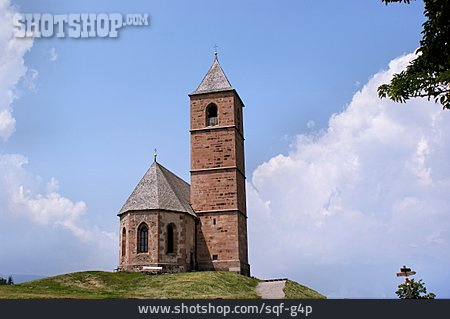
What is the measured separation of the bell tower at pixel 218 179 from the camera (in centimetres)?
4716

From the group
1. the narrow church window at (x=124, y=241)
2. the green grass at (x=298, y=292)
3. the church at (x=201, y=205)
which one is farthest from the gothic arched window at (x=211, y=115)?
the green grass at (x=298, y=292)

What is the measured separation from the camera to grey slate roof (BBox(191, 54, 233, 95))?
50781 mm

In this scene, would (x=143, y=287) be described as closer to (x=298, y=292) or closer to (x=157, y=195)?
(x=298, y=292)

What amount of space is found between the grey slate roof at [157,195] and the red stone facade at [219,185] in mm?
1925

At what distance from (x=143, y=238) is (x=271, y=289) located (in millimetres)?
12317

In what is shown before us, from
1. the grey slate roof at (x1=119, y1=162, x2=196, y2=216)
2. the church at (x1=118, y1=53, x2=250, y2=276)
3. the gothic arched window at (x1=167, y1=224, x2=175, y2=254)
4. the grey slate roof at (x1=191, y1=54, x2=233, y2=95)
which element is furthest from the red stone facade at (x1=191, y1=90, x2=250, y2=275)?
the gothic arched window at (x1=167, y1=224, x2=175, y2=254)

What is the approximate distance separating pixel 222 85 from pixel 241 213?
12.6 meters

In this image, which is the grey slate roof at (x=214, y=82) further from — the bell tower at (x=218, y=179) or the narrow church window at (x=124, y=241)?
the narrow church window at (x=124, y=241)

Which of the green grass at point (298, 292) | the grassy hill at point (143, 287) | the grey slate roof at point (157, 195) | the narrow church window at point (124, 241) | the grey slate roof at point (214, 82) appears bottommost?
the green grass at point (298, 292)

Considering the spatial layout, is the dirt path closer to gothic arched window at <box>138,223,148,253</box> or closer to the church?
the church

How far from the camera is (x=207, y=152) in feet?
161
